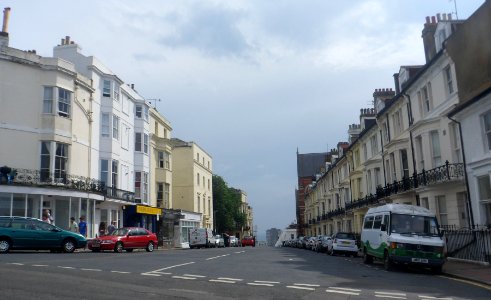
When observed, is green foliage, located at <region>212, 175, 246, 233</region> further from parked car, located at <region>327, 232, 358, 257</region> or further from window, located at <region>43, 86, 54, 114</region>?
window, located at <region>43, 86, 54, 114</region>

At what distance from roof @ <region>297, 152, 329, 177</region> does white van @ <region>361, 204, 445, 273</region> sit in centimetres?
9741

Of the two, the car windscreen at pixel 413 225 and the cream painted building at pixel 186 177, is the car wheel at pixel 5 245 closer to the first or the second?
the car windscreen at pixel 413 225

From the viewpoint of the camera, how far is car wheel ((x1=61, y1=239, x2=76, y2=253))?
22583 mm

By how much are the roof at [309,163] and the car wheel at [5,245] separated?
99.2m

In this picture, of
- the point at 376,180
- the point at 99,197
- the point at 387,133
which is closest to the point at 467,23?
the point at 387,133

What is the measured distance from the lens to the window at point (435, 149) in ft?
80.7

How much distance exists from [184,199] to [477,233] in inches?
1801

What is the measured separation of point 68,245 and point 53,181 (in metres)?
7.27

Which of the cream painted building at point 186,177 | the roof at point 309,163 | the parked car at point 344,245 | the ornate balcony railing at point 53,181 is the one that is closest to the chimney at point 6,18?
the ornate balcony railing at point 53,181

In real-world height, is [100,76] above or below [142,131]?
above

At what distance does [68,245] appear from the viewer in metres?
22.7

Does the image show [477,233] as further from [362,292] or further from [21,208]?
[21,208]

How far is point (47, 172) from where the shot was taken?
28672 mm

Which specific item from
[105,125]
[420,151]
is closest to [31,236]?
[105,125]
